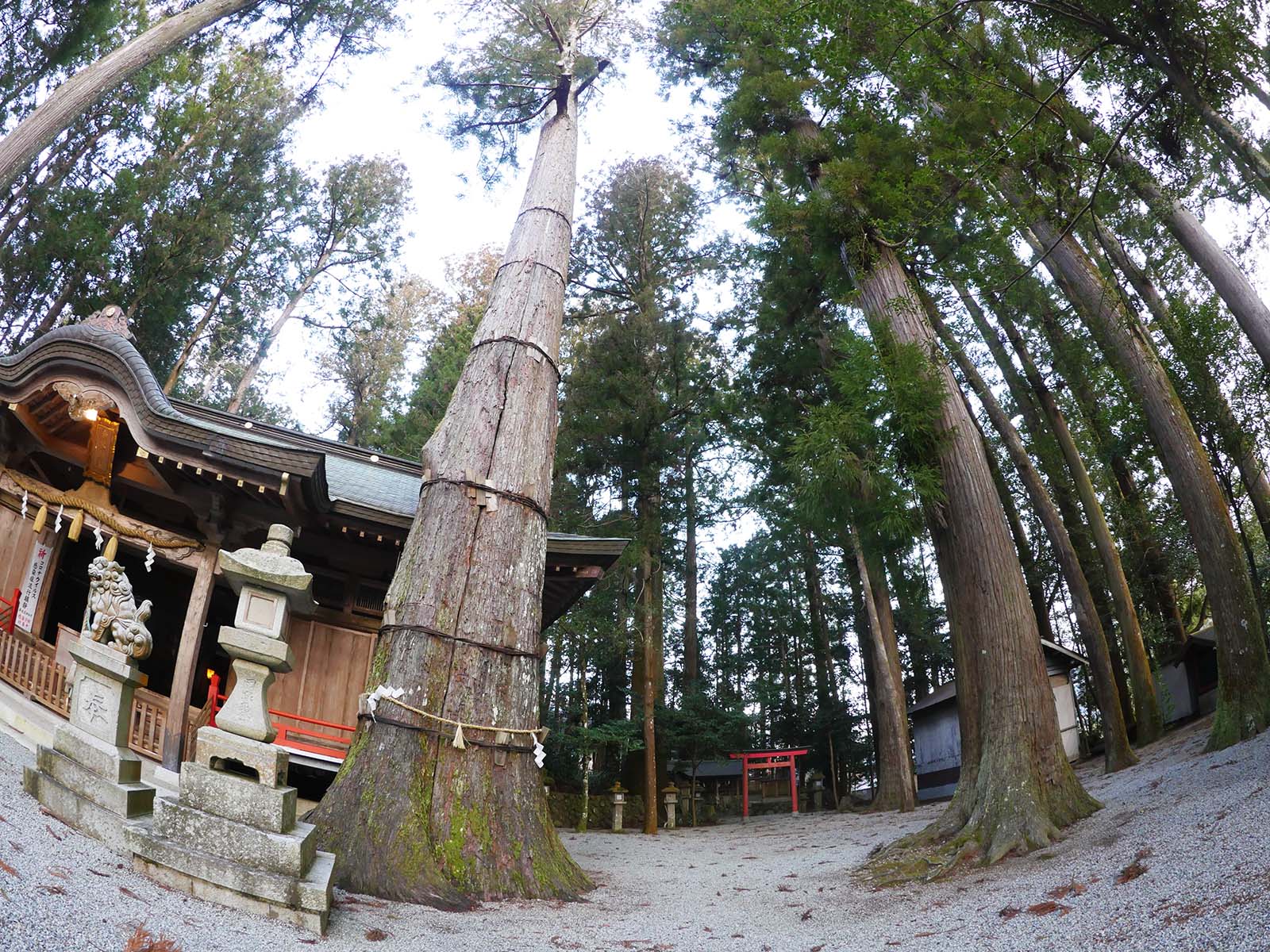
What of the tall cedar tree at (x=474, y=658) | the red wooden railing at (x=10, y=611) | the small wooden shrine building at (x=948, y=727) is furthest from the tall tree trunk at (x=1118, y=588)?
the red wooden railing at (x=10, y=611)

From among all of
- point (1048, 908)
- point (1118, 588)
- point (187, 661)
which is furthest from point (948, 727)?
point (187, 661)

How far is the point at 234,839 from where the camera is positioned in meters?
2.91

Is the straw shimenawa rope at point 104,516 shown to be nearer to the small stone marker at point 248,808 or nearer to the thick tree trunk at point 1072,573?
the small stone marker at point 248,808

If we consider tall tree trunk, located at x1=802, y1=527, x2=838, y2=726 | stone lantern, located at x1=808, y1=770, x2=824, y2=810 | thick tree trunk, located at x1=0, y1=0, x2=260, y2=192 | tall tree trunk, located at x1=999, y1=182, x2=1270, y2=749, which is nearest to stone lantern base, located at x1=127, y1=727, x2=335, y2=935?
tall tree trunk, located at x1=999, y1=182, x2=1270, y2=749

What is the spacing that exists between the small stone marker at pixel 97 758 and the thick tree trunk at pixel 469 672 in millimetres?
859

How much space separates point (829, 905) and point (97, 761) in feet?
12.1

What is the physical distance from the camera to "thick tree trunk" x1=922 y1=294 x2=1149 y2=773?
8844mm

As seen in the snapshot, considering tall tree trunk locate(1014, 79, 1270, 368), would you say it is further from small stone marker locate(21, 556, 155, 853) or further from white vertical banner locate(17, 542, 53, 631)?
white vertical banner locate(17, 542, 53, 631)

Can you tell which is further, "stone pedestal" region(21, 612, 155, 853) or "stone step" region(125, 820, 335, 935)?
"stone pedestal" region(21, 612, 155, 853)

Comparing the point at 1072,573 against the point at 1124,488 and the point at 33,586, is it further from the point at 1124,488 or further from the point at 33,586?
the point at 33,586

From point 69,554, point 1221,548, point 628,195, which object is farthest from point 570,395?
point 1221,548

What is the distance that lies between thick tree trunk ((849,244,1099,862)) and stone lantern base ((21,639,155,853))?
14.1ft

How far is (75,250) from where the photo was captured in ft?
38.9

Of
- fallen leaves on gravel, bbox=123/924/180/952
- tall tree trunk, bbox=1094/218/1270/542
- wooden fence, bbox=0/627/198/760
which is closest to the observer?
fallen leaves on gravel, bbox=123/924/180/952
